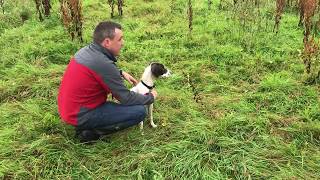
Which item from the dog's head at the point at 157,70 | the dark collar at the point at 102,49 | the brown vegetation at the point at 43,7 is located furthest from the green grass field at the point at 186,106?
the dark collar at the point at 102,49

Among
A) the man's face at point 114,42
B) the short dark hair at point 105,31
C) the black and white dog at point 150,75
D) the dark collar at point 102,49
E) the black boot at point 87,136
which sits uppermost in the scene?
the short dark hair at point 105,31

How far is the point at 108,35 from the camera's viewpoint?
4230mm

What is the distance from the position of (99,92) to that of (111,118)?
30 centimetres

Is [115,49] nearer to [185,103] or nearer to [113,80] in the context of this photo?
[113,80]

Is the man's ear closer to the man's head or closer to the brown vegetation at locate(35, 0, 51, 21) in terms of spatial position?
the man's head

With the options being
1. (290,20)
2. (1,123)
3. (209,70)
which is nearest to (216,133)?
(209,70)

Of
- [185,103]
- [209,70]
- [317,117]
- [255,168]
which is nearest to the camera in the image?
[255,168]

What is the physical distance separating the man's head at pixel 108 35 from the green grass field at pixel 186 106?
105cm

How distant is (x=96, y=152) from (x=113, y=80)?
2.61 ft

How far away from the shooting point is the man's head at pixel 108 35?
167 inches

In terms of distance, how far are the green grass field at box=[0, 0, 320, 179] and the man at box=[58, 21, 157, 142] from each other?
261mm

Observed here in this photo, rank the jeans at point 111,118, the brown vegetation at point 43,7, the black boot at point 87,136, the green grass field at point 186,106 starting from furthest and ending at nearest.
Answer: the brown vegetation at point 43,7 < the black boot at point 87,136 < the jeans at point 111,118 < the green grass field at point 186,106

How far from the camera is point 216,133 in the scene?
4562 mm

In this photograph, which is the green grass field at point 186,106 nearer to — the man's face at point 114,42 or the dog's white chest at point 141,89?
the dog's white chest at point 141,89
